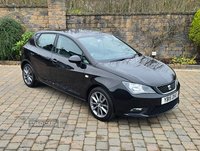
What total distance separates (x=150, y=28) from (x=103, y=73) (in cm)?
582

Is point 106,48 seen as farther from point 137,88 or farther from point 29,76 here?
point 29,76

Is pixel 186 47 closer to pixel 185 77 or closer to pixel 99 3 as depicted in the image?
pixel 185 77

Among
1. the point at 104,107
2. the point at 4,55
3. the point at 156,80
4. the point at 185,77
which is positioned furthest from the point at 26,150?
the point at 4,55

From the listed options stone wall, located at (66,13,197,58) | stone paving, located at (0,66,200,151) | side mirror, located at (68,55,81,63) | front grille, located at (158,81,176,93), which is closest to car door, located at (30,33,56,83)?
stone paving, located at (0,66,200,151)

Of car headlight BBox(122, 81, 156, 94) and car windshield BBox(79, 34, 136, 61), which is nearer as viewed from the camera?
car headlight BBox(122, 81, 156, 94)

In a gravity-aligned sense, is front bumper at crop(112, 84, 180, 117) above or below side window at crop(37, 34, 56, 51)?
below

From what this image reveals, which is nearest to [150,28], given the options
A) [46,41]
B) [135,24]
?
[135,24]

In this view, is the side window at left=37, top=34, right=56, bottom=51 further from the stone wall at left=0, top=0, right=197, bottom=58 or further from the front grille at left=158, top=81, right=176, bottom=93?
the stone wall at left=0, top=0, right=197, bottom=58

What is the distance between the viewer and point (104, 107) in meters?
4.02

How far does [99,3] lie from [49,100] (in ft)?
19.7

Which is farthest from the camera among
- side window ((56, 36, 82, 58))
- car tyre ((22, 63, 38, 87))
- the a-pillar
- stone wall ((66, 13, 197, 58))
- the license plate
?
the a-pillar

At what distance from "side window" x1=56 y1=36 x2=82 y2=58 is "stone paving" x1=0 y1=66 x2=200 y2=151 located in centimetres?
115

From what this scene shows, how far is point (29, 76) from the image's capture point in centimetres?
590

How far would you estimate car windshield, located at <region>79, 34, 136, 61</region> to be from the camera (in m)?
4.50
